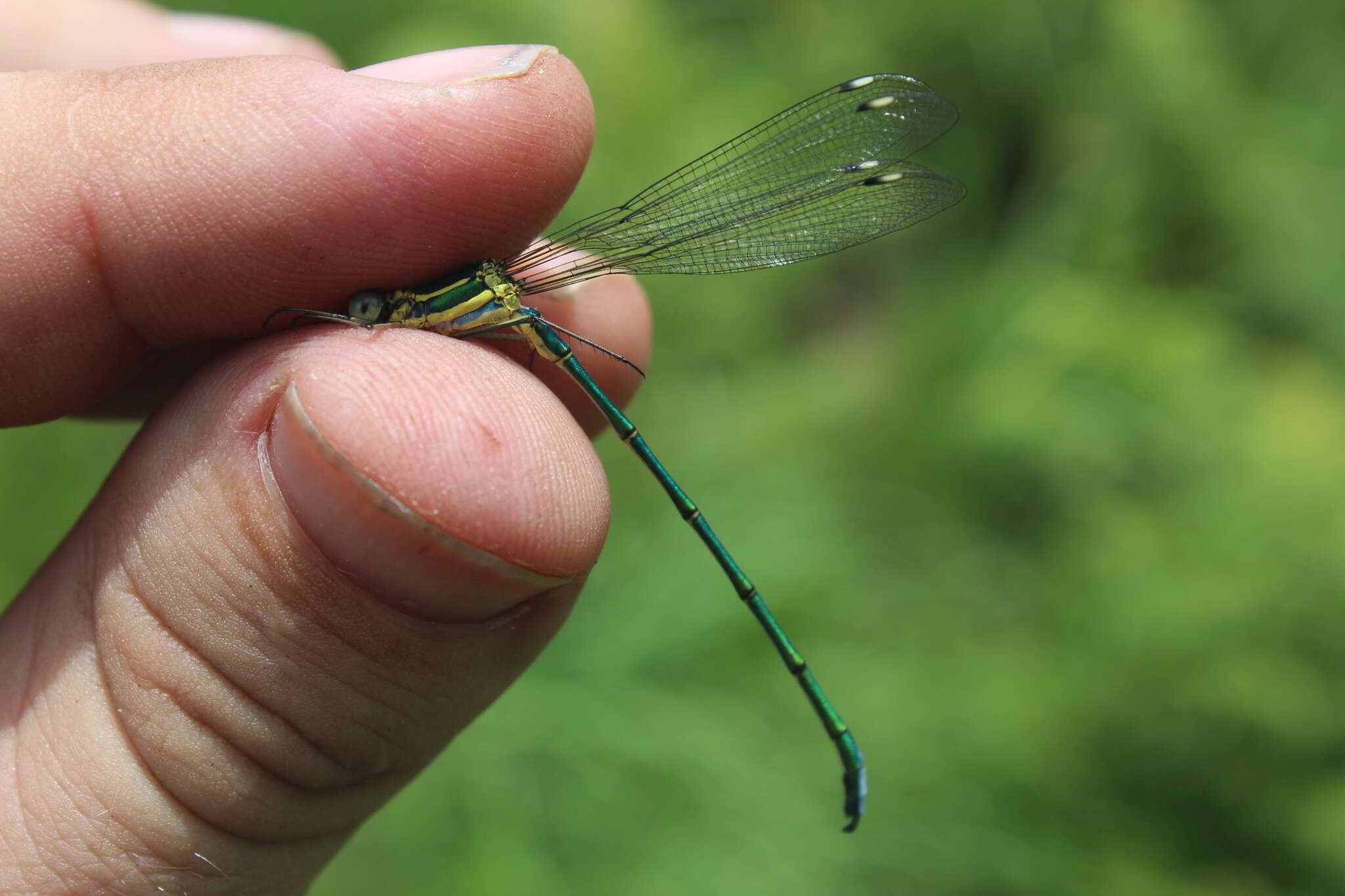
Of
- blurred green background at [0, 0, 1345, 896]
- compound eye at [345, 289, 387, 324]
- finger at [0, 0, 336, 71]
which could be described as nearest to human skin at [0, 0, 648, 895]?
compound eye at [345, 289, 387, 324]

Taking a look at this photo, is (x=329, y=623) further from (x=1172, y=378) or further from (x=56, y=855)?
(x=1172, y=378)

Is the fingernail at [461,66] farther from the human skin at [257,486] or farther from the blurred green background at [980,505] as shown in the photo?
the blurred green background at [980,505]

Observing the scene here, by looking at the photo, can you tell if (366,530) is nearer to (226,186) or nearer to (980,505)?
(226,186)

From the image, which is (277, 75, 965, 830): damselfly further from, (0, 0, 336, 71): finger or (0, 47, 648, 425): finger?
(0, 0, 336, 71): finger

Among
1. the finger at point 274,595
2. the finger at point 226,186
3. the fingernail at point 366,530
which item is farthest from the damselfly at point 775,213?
the fingernail at point 366,530

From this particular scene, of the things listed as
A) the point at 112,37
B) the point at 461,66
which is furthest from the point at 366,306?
the point at 112,37
